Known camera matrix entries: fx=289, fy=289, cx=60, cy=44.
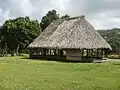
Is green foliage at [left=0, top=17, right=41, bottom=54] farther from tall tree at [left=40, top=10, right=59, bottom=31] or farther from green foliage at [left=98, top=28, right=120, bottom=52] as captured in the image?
green foliage at [left=98, top=28, right=120, bottom=52]

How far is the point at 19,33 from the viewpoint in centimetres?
6656

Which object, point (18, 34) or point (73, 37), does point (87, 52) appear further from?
point (18, 34)

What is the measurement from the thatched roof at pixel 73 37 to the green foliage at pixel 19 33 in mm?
19014

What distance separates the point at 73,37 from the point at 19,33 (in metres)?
28.2

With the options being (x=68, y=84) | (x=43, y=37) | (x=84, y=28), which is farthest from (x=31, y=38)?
(x=68, y=84)

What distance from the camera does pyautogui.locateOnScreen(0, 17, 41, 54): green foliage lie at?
6584 centimetres

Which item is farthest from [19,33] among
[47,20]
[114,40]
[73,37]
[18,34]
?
[114,40]

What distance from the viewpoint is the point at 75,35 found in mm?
41000

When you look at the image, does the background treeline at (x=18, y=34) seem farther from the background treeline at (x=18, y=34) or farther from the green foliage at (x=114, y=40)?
the green foliage at (x=114, y=40)

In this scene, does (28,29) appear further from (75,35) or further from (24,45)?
(75,35)

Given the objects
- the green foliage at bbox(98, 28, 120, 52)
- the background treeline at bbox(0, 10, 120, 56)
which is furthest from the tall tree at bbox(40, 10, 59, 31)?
the green foliage at bbox(98, 28, 120, 52)

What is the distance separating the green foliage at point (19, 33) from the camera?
6584 centimetres

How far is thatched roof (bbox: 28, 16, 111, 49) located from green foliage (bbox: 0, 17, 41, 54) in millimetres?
19014

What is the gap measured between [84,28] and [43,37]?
7793 mm
